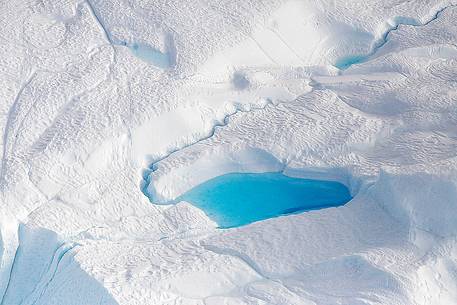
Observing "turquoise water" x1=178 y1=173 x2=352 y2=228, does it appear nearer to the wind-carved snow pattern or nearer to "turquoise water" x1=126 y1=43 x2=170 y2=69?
"turquoise water" x1=126 y1=43 x2=170 y2=69

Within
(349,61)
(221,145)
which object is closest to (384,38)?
(349,61)

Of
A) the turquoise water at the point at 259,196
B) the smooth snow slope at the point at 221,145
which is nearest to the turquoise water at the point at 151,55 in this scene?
the smooth snow slope at the point at 221,145

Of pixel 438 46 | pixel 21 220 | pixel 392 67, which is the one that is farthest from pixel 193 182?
pixel 438 46

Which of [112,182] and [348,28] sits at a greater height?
[348,28]

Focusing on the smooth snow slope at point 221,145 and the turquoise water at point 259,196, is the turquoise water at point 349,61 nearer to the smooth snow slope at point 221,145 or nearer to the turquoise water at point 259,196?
the smooth snow slope at point 221,145

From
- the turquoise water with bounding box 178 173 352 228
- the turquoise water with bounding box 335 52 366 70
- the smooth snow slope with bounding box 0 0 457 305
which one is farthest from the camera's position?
the turquoise water with bounding box 335 52 366 70

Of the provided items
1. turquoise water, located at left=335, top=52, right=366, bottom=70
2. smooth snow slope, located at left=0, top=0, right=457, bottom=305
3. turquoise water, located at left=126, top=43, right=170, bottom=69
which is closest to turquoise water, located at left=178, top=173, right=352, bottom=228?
smooth snow slope, located at left=0, top=0, right=457, bottom=305

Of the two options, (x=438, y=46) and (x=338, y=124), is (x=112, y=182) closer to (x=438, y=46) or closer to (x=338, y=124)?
(x=338, y=124)
